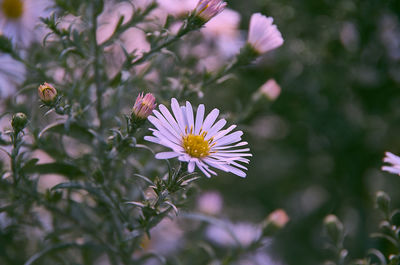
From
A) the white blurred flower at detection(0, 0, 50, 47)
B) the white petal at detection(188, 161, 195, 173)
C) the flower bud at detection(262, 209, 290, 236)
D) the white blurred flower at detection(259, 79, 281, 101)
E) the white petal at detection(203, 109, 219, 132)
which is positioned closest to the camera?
the white petal at detection(188, 161, 195, 173)

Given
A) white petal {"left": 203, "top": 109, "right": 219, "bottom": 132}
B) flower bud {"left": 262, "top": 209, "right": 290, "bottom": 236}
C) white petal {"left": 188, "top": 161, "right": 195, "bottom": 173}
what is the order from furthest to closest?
flower bud {"left": 262, "top": 209, "right": 290, "bottom": 236} → white petal {"left": 203, "top": 109, "right": 219, "bottom": 132} → white petal {"left": 188, "top": 161, "right": 195, "bottom": 173}

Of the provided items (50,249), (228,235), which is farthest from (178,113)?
(228,235)

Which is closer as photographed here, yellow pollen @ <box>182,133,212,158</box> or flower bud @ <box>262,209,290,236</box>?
yellow pollen @ <box>182,133,212,158</box>

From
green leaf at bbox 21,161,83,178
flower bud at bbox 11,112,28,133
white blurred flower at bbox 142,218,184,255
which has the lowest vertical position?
white blurred flower at bbox 142,218,184,255

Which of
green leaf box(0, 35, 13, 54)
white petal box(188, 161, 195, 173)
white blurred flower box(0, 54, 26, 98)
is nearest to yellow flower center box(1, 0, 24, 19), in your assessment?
white blurred flower box(0, 54, 26, 98)

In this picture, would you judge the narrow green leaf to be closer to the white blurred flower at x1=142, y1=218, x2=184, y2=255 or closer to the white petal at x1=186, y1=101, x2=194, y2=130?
the white petal at x1=186, y1=101, x2=194, y2=130

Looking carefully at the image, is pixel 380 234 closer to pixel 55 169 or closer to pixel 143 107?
pixel 143 107
